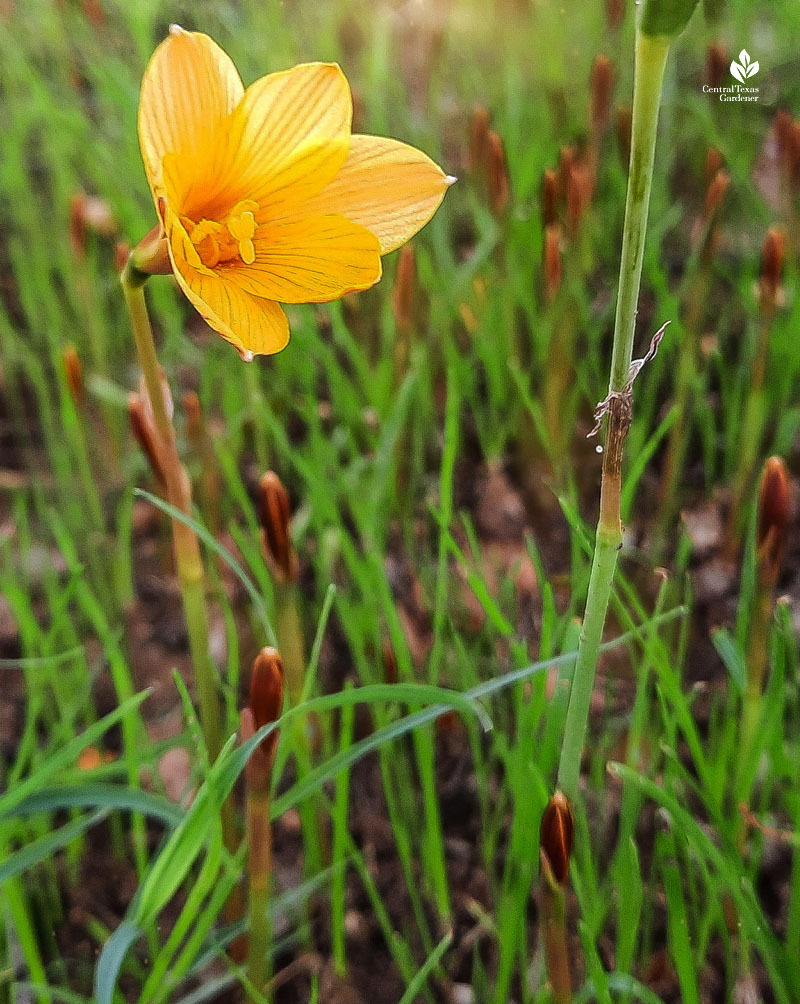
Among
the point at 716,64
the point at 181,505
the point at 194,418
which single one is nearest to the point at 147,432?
the point at 181,505

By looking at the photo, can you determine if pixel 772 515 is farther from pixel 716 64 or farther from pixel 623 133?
pixel 716 64

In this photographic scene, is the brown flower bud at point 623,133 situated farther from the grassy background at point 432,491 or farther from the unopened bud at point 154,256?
the unopened bud at point 154,256

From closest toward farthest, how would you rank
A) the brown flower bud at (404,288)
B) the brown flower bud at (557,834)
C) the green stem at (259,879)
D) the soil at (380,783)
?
the brown flower bud at (557,834) → the green stem at (259,879) → the soil at (380,783) → the brown flower bud at (404,288)

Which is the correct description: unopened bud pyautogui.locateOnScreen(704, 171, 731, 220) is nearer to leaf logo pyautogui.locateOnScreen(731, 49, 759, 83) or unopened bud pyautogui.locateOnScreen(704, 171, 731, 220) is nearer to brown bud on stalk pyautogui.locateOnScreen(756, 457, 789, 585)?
brown bud on stalk pyautogui.locateOnScreen(756, 457, 789, 585)

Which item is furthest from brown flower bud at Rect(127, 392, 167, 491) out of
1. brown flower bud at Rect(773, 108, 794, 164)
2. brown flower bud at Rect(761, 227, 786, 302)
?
brown flower bud at Rect(773, 108, 794, 164)

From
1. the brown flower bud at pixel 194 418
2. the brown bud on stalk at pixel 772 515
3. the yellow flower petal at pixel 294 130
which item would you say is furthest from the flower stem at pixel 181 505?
the brown bud on stalk at pixel 772 515

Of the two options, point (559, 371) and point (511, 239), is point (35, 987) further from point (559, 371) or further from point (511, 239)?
point (511, 239)

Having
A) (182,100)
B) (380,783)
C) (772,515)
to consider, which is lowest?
(380,783)
